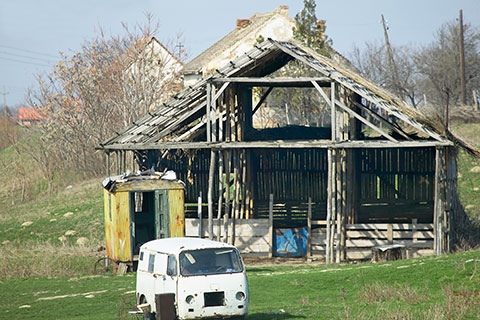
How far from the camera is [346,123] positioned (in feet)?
78.8

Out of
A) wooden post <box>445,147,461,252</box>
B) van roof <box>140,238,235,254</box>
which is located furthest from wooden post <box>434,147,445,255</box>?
van roof <box>140,238,235,254</box>

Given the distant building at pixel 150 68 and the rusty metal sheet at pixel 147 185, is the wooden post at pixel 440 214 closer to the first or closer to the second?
the rusty metal sheet at pixel 147 185

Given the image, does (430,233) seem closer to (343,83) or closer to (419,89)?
(343,83)

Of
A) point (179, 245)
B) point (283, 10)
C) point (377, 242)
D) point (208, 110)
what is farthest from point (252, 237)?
point (283, 10)

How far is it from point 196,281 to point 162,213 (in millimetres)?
Answer: 10377

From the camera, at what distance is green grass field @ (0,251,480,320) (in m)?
13.9

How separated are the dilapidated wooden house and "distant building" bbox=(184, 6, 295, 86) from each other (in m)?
23.3

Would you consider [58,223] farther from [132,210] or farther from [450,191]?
[450,191]

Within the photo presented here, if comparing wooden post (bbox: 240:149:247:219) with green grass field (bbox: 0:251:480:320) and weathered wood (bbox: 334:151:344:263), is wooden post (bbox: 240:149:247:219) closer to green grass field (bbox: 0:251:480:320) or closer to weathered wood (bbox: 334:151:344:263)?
weathered wood (bbox: 334:151:344:263)

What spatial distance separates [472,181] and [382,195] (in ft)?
30.4

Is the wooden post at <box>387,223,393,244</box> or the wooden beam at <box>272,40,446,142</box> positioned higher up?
the wooden beam at <box>272,40,446,142</box>

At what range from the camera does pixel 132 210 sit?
23.2m

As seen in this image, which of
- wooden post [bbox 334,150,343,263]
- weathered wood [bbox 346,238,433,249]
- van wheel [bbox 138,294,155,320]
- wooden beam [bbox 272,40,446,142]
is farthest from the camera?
weathered wood [bbox 346,238,433,249]

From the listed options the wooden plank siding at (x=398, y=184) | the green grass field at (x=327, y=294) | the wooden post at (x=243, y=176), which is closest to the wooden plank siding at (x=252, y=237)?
the wooden post at (x=243, y=176)
